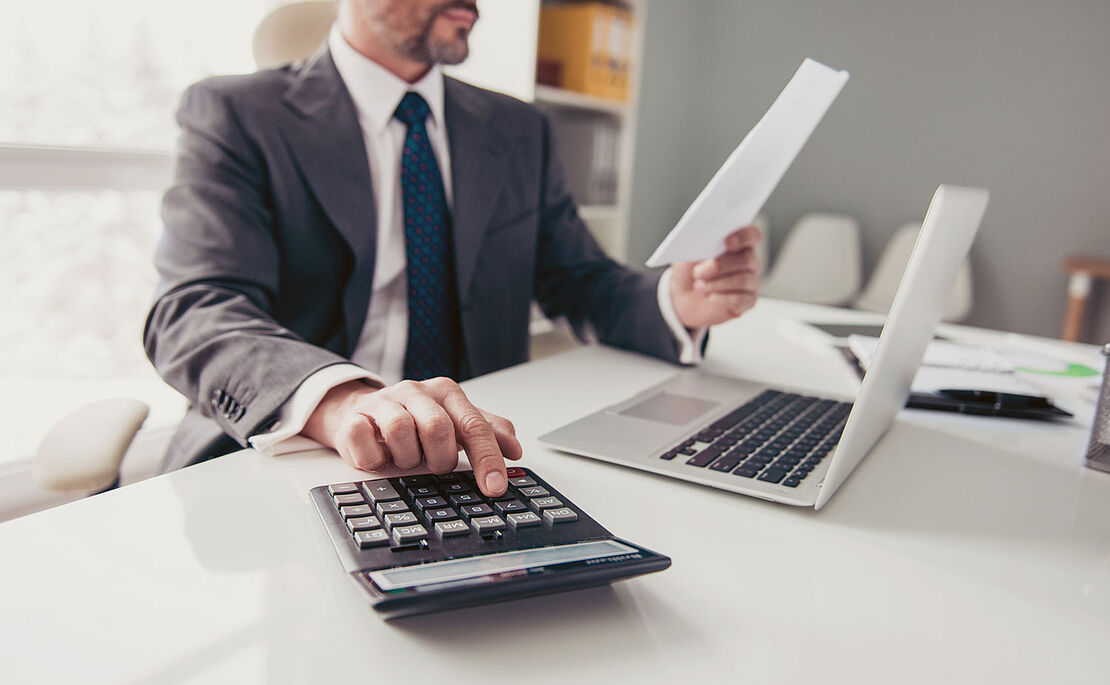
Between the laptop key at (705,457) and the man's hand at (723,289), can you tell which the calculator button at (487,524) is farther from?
the man's hand at (723,289)

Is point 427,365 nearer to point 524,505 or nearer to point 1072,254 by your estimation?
point 524,505

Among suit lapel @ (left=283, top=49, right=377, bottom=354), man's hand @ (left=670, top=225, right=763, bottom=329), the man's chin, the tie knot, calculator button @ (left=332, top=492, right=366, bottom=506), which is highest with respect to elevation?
the man's chin

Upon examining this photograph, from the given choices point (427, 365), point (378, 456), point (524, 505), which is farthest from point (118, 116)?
point (524, 505)

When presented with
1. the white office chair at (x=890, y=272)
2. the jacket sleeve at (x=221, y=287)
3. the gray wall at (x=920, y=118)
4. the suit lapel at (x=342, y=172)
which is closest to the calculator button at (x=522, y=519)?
the jacket sleeve at (x=221, y=287)

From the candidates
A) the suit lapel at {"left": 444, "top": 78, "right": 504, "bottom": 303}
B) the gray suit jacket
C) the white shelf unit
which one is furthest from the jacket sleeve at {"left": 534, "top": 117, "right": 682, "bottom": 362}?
the white shelf unit

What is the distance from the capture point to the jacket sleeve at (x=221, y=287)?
73 cm

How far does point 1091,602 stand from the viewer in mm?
493

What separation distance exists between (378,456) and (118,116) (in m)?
1.80

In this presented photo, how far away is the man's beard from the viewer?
123 cm

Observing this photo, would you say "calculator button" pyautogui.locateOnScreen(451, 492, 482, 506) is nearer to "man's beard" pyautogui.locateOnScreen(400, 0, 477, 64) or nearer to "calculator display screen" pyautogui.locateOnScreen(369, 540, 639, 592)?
"calculator display screen" pyautogui.locateOnScreen(369, 540, 639, 592)

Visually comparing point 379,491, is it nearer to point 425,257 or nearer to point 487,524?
point 487,524

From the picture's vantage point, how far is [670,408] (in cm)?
81

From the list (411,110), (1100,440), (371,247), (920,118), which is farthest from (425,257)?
(920,118)

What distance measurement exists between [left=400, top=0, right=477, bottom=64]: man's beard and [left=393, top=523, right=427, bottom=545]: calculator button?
3.18 ft
